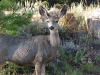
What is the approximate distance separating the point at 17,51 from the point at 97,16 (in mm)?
5085

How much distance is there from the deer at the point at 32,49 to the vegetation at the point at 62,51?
611mm

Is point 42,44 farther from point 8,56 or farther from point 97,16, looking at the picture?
point 97,16

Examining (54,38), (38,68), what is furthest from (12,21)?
(38,68)

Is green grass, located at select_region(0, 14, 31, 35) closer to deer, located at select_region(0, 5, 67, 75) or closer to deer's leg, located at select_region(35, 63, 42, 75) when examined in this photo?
deer, located at select_region(0, 5, 67, 75)

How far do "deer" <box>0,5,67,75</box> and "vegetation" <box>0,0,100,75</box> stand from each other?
0.61 meters

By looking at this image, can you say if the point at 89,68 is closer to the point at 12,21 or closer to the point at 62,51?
the point at 62,51

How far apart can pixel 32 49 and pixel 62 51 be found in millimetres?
2124

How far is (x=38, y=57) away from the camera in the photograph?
288 inches

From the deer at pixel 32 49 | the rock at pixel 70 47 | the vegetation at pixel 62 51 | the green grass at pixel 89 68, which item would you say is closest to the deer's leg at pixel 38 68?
the deer at pixel 32 49

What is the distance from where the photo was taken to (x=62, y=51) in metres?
9.45

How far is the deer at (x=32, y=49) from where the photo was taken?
7320 mm

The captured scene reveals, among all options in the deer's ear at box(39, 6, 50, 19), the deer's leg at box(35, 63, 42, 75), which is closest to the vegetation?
the deer's ear at box(39, 6, 50, 19)

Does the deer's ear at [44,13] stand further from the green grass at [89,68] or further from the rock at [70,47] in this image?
the rock at [70,47]

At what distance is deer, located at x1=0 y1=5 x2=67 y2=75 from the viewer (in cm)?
732
